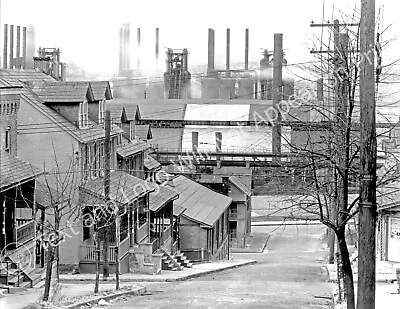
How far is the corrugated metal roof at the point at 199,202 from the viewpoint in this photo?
45.9m

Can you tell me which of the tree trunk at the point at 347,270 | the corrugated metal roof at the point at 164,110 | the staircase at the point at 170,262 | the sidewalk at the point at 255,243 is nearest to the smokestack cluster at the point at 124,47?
the corrugated metal roof at the point at 164,110

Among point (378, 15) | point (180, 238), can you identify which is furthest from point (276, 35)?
point (378, 15)

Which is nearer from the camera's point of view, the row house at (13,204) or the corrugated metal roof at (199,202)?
the row house at (13,204)

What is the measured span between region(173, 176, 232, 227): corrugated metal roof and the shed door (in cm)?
1382

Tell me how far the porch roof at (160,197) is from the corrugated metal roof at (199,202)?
305 centimetres

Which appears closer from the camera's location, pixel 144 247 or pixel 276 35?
pixel 144 247

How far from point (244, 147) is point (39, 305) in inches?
2249

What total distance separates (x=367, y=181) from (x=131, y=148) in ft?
102

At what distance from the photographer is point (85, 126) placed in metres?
32.6

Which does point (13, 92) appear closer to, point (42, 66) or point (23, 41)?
point (42, 66)

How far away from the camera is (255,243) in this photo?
6128cm

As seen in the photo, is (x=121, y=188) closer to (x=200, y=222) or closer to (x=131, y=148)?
(x=131, y=148)

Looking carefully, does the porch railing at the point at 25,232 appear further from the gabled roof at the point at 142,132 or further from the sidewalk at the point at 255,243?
the sidewalk at the point at 255,243

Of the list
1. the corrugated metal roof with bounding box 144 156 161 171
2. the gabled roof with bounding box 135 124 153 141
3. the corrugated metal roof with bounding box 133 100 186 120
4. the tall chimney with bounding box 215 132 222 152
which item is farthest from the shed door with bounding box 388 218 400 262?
the corrugated metal roof with bounding box 133 100 186 120
